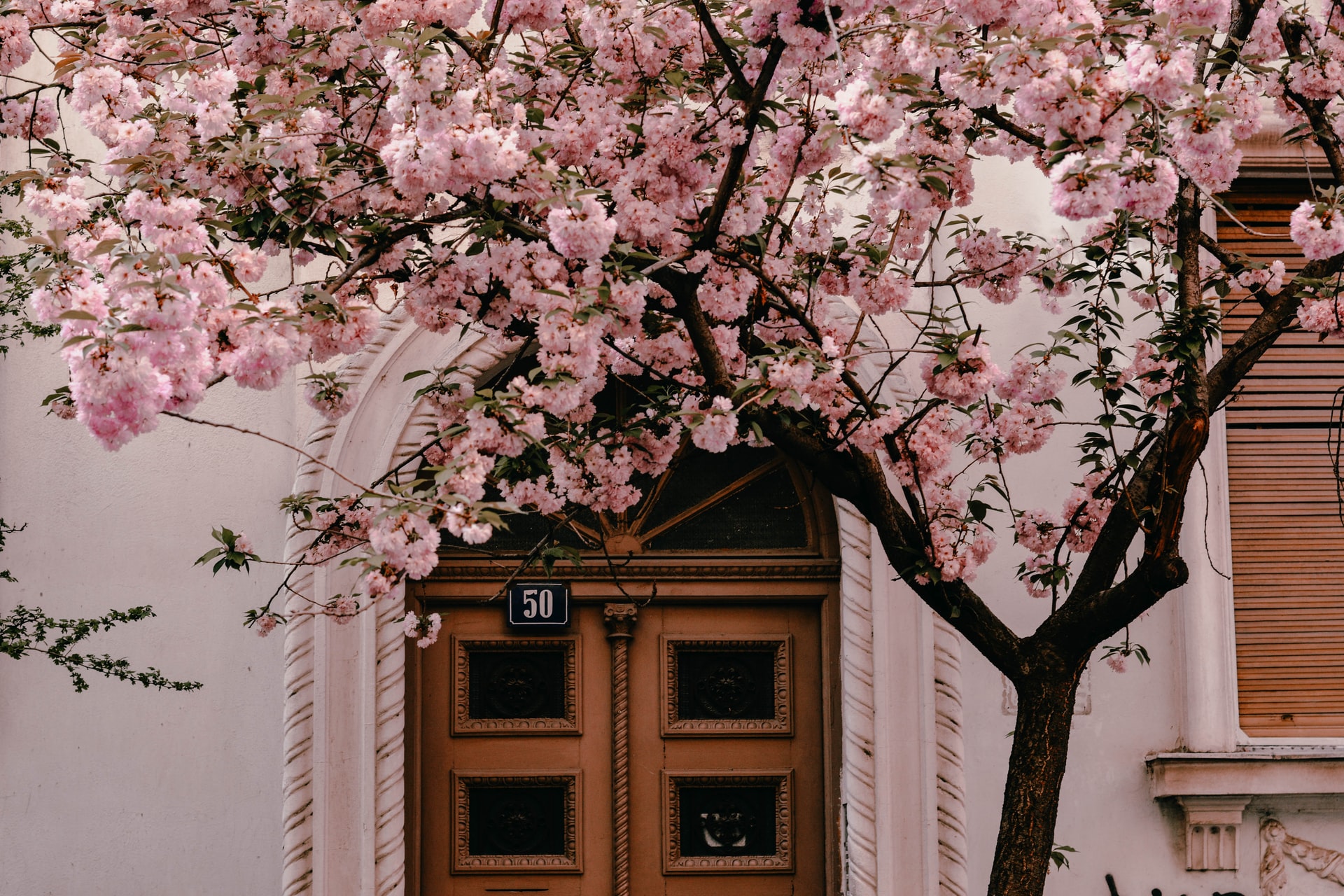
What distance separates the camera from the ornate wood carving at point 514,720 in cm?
547

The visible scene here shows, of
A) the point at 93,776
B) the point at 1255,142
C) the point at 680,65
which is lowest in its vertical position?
the point at 93,776

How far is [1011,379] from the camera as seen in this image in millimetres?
4500

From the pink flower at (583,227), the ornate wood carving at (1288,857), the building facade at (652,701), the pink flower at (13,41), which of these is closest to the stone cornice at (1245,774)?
the building facade at (652,701)

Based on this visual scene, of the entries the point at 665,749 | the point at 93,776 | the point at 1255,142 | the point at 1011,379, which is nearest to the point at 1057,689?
the point at 1011,379

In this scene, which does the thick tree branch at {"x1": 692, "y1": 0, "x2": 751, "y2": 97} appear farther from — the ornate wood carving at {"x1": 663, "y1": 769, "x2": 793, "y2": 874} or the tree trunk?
the ornate wood carving at {"x1": 663, "y1": 769, "x2": 793, "y2": 874}

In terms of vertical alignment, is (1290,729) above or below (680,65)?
below

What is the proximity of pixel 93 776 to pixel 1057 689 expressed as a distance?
3628 mm

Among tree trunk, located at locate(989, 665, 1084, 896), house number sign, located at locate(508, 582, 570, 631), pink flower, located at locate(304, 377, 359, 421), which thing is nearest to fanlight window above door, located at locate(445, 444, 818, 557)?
house number sign, located at locate(508, 582, 570, 631)

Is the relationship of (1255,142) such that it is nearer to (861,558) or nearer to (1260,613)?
(1260,613)

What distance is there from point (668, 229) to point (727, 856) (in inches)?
114

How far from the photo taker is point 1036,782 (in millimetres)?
3689

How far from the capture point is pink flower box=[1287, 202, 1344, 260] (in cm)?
374

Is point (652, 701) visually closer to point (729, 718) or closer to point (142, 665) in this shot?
point (729, 718)

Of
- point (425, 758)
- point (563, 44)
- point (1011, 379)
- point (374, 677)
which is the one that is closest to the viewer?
point (563, 44)
